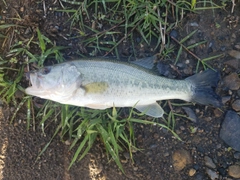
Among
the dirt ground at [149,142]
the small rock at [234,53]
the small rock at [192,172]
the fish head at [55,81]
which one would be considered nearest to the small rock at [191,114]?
the dirt ground at [149,142]

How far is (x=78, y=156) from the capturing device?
13.5 ft

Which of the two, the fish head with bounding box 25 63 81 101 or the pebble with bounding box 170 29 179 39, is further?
the pebble with bounding box 170 29 179 39

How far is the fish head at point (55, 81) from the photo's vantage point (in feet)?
11.7

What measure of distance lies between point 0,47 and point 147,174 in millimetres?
2418

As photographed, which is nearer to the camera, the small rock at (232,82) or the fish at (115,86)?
the fish at (115,86)

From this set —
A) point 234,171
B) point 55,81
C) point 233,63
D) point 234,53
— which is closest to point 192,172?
point 234,171

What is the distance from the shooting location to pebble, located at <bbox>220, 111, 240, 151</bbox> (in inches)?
162

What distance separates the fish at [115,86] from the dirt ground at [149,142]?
0.34 metres

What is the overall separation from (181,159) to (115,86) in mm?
1244

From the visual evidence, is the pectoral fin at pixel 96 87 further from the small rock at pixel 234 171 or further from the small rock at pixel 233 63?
the small rock at pixel 234 171

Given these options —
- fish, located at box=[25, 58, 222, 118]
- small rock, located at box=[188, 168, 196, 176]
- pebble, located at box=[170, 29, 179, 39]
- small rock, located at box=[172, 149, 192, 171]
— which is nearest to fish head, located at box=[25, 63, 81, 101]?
fish, located at box=[25, 58, 222, 118]

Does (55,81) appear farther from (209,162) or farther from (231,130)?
(231,130)

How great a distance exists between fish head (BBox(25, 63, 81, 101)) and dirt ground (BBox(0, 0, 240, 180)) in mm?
660

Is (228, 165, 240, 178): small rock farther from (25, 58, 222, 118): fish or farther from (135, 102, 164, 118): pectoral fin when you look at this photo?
(135, 102, 164, 118): pectoral fin
